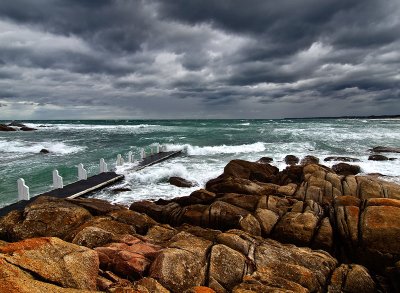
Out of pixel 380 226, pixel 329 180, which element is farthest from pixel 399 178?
pixel 380 226

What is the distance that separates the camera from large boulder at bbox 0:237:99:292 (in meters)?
3.43

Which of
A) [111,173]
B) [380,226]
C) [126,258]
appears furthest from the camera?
[111,173]

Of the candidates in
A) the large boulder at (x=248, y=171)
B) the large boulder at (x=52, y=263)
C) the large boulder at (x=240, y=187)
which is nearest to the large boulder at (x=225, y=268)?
the large boulder at (x=52, y=263)

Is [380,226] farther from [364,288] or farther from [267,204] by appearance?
[267,204]

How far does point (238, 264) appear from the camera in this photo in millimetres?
5012

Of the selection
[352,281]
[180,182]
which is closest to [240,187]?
[180,182]

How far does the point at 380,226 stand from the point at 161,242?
5.20m

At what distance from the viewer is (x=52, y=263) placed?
3.76 m

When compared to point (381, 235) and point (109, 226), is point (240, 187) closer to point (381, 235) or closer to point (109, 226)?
point (381, 235)

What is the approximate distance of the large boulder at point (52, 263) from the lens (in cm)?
343

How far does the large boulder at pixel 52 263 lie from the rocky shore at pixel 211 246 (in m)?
0.01

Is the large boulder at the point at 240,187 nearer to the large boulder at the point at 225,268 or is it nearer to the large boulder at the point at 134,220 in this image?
the large boulder at the point at 134,220

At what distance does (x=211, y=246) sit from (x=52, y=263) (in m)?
2.89

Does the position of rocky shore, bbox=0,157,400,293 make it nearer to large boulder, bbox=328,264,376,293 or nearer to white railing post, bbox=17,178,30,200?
large boulder, bbox=328,264,376,293
